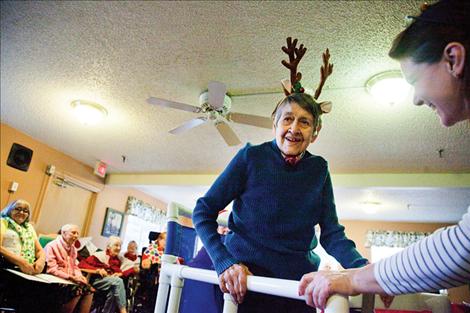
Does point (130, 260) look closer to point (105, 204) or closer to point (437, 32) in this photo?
point (105, 204)

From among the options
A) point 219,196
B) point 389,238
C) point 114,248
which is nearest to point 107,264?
point 114,248

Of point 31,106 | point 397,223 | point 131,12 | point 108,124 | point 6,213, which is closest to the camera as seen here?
point 131,12

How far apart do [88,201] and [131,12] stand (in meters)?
4.44

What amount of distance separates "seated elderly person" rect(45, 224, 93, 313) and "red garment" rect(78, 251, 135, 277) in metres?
0.17

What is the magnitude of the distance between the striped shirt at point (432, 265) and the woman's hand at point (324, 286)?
5cm

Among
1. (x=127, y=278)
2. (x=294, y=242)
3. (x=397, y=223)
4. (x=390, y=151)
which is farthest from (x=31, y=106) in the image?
(x=397, y=223)

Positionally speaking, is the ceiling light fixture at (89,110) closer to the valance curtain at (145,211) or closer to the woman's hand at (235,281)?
the woman's hand at (235,281)

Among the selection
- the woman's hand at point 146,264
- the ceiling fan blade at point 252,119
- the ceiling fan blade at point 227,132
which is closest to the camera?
the ceiling fan blade at point 252,119

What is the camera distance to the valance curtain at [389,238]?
7.04m

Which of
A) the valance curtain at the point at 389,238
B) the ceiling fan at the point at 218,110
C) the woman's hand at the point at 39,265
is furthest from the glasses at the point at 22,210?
the valance curtain at the point at 389,238

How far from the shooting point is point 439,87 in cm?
55

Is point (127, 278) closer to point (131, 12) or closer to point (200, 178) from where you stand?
point (200, 178)

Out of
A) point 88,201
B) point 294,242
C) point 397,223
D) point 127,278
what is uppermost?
point 397,223

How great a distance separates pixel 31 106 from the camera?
371cm
